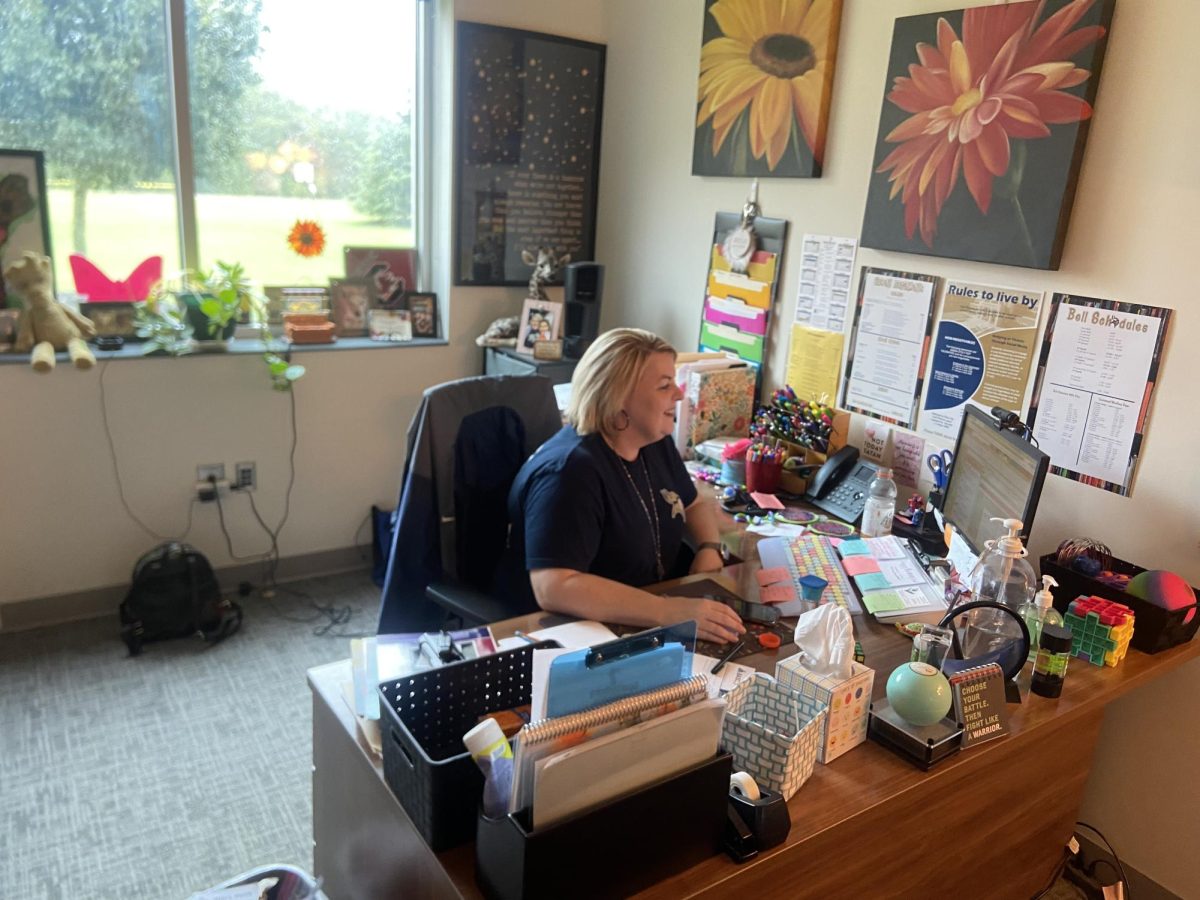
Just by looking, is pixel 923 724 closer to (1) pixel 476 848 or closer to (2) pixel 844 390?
(1) pixel 476 848

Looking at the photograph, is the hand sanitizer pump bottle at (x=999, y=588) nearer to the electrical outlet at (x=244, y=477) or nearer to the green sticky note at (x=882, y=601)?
the green sticky note at (x=882, y=601)

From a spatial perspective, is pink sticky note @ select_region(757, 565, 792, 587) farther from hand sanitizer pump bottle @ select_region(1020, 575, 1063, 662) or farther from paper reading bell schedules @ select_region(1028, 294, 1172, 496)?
paper reading bell schedules @ select_region(1028, 294, 1172, 496)

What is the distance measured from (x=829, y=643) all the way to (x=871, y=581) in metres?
0.61

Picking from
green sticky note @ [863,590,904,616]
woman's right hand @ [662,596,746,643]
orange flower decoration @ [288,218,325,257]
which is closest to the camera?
woman's right hand @ [662,596,746,643]

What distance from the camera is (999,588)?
1591 mm

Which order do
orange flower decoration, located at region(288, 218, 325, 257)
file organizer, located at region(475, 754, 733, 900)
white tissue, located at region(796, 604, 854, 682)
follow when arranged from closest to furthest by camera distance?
file organizer, located at region(475, 754, 733, 900)
white tissue, located at region(796, 604, 854, 682)
orange flower decoration, located at region(288, 218, 325, 257)

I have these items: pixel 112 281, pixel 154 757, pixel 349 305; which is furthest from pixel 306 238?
pixel 154 757

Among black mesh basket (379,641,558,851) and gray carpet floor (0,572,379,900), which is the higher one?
black mesh basket (379,641,558,851)

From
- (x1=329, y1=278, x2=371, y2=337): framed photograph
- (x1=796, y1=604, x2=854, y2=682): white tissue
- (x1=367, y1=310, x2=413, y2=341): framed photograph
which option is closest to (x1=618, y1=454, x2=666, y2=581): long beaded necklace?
(x1=796, y1=604, x2=854, y2=682): white tissue

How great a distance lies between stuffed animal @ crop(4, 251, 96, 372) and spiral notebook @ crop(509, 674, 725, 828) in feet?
7.90

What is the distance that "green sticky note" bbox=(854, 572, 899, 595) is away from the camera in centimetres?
184

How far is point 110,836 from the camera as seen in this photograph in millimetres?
2039

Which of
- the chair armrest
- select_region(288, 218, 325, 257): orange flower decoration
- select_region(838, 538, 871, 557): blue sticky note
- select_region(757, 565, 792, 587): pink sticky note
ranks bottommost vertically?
the chair armrest

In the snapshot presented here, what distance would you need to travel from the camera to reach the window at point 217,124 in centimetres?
279
